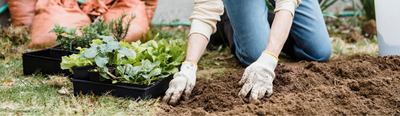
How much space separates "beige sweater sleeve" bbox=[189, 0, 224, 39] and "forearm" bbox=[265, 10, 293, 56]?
1.23 ft

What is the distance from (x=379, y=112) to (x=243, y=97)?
1.74ft

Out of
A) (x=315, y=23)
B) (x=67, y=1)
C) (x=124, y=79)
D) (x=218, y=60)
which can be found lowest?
(x=218, y=60)

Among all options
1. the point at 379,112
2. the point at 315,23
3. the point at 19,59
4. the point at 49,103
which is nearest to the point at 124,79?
the point at 49,103

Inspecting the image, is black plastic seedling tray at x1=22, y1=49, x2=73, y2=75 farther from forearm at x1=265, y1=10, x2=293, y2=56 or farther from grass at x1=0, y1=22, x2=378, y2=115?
forearm at x1=265, y1=10, x2=293, y2=56

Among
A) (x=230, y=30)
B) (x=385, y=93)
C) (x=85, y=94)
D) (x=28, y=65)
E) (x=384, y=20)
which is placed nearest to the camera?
(x=385, y=93)

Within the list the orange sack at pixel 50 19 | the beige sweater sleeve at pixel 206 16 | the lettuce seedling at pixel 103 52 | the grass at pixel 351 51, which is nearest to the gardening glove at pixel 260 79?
the beige sweater sleeve at pixel 206 16

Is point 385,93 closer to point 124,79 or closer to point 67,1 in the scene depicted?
point 124,79

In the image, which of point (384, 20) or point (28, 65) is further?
point (384, 20)

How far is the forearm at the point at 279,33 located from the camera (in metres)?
1.14

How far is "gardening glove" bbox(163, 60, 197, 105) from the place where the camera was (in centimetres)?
112

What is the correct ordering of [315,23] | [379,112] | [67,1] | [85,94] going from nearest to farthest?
[379,112] → [85,94] → [315,23] → [67,1]

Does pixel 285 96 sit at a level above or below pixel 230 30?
below

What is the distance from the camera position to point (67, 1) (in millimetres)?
2258

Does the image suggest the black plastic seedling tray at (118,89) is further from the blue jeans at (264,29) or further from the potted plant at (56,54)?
the blue jeans at (264,29)
